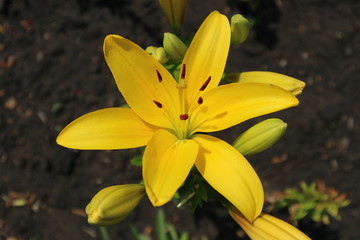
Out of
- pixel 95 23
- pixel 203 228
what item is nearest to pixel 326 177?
pixel 203 228

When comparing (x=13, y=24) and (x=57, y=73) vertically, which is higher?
(x=13, y=24)

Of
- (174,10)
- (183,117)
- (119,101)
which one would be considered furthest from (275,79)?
(119,101)

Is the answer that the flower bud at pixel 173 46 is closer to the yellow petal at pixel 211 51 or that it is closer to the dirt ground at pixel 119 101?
the yellow petal at pixel 211 51

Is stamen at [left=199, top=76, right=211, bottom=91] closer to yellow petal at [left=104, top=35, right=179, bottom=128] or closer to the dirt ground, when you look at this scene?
yellow petal at [left=104, top=35, right=179, bottom=128]

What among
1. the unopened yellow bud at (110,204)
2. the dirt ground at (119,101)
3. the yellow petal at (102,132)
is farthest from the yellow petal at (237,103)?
the dirt ground at (119,101)

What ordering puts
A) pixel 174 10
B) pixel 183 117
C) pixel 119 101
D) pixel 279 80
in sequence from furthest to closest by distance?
pixel 119 101
pixel 174 10
pixel 279 80
pixel 183 117

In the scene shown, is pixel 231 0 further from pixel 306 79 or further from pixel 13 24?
pixel 13 24

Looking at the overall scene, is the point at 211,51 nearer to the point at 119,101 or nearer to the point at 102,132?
the point at 102,132
